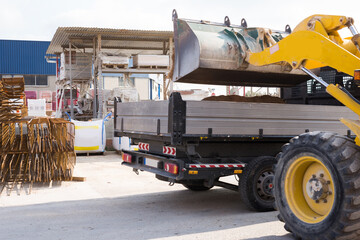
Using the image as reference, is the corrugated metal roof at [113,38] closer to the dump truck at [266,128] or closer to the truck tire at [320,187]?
the dump truck at [266,128]

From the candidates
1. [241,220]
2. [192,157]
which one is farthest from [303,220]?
[192,157]

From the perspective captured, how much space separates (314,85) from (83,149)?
823cm

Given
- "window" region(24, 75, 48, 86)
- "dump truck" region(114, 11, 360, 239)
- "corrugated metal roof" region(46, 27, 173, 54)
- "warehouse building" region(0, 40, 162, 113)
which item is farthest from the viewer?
"window" region(24, 75, 48, 86)

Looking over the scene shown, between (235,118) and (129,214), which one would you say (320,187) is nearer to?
(235,118)

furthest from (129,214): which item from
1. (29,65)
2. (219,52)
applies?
(29,65)

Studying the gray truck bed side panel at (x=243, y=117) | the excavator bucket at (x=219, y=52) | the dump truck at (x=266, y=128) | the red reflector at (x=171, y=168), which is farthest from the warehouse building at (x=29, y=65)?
the red reflector at (x=171, y=168)

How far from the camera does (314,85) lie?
7609 mm

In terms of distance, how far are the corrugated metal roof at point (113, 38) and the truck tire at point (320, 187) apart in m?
16.4

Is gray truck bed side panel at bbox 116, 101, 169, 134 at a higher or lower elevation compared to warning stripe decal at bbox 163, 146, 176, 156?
higher

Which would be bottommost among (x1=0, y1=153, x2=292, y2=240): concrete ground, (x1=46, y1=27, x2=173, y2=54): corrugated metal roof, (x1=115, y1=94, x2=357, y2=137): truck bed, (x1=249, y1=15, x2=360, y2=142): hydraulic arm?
(x1=0, y1=153, x2=292, y2=240): concrete ground

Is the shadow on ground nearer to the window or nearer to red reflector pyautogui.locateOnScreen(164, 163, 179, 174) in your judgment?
red reflector pyautogui.locateOnScreen(164, 163, 179, 174)

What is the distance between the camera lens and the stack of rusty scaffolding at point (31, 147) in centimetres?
863

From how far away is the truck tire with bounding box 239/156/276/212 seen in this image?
19.8 ft

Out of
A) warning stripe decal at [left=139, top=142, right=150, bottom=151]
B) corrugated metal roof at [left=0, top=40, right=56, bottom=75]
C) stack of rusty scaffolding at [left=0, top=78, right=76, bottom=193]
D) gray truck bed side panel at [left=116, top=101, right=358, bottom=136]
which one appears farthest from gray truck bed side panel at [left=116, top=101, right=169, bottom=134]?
corrugated metal roof at [left=0, top=40, right=56, bottom=75]
